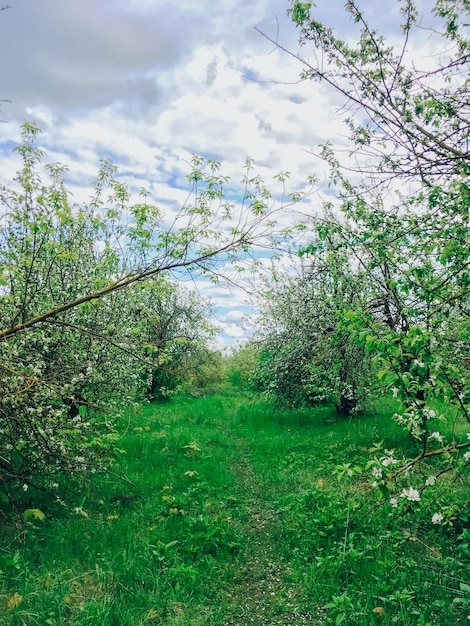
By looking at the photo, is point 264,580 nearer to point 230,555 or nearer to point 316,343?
point 230,555

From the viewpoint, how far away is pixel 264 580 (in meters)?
5.91

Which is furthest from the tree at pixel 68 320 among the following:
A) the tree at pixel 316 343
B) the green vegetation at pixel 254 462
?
the tree at pixel 316 343

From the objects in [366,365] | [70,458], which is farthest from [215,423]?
[70,458]

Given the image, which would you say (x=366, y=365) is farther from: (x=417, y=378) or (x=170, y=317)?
(x=170, y=317)

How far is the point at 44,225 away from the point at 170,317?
755 inches

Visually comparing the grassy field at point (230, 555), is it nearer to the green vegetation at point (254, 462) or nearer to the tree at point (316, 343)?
the green vegetation at point (254, 462)

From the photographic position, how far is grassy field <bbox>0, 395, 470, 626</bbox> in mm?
4750

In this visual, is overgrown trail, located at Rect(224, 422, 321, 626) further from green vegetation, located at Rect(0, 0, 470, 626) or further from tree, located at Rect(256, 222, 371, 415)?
tree, located at Rect(256, 222, 371, 415)

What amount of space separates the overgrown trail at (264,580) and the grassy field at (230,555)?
21mm

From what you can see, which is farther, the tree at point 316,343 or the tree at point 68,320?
the tree at point 316,343

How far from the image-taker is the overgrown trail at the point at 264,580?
16.7ft

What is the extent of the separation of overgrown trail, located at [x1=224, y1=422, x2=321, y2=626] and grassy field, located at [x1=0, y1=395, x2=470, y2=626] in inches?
0.8

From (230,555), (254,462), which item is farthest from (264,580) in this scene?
(254,462)

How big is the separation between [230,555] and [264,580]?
74 cm
